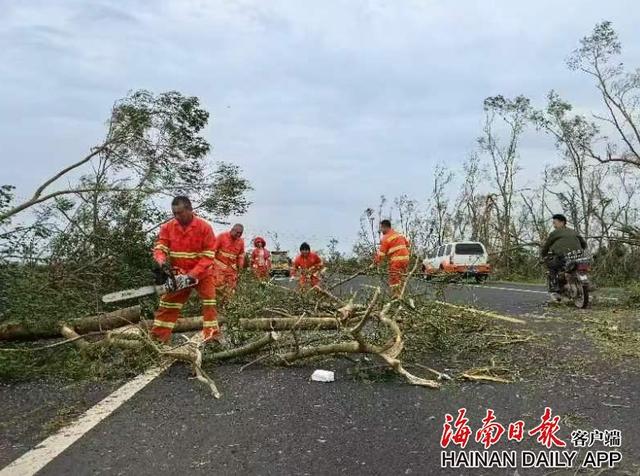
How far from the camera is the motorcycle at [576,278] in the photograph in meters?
10.9

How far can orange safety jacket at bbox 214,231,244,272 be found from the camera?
11555 mm

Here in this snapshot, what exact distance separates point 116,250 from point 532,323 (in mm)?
5995

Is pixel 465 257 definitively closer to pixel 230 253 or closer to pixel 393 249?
pixel 230 253

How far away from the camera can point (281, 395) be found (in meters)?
5.20

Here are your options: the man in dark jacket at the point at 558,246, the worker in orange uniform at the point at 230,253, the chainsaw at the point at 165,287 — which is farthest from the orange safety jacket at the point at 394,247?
the chainsaw at the point at 165,287

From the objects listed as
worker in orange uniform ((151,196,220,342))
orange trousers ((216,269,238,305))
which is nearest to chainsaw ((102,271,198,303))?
worker in orange uniform ((151,196,220,342))

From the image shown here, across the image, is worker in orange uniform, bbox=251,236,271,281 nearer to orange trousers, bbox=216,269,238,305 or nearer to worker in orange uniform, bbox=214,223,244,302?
worker in orange uniform, bbox=214,223,244,302

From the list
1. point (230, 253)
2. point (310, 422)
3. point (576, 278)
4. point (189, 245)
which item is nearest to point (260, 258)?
point (230, 253)

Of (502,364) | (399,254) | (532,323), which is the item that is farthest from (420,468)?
(399,254)

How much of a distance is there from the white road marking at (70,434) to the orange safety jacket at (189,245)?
197cm

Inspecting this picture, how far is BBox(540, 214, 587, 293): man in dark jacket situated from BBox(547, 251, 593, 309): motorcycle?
0.35ft

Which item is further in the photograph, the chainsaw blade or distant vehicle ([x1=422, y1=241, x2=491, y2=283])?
distant vehicle ([x1=422, y1=241, x2=491, y2=283])

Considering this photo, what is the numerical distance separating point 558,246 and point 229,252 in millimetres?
5619

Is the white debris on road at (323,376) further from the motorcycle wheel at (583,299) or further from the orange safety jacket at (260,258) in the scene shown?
the orange safety jacket at (260,258)
